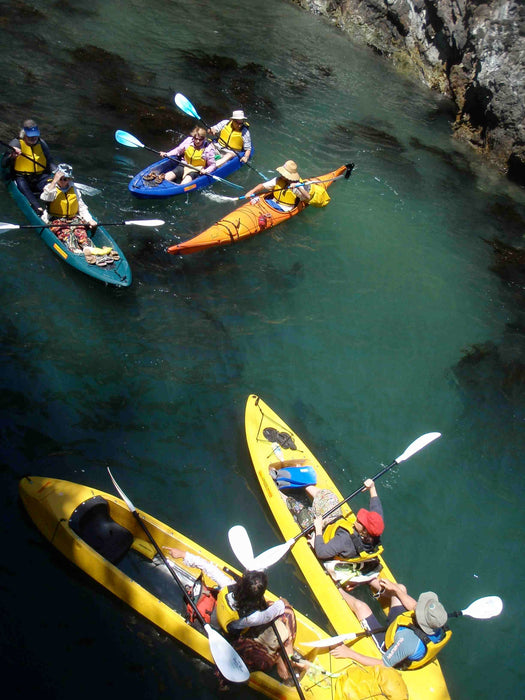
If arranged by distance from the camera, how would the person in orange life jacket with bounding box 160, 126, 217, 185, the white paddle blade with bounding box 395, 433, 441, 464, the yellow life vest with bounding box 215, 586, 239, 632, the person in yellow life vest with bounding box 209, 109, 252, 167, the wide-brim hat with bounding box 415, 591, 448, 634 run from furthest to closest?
the person in yellow life vest with bounding box 209, 109, 252, 167 < the person in orange life jacket with bounding box 160, 126, 217, 185 < the white paddle blade with bounding box 395, 433, 441, 464 < the wide-brim hat with bounding box 415, 591, 448, 634 < the yellow life vest with bounding box 215, 586, 239, 632

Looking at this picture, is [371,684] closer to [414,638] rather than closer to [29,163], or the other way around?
[414,638]

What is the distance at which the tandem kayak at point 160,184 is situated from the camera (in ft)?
31.2

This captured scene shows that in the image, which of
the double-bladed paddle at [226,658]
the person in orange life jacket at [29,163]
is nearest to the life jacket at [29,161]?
the person in orange life jacket at [29,163]

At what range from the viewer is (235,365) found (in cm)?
764

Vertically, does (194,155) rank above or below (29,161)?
above

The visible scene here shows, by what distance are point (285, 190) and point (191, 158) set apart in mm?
1771

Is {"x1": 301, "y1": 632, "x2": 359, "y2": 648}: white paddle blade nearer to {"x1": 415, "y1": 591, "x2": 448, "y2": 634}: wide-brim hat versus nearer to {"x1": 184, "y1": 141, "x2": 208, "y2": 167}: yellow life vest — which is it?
{"x1": 415, "y1": 591, "x2": 448, "y2": 634}: wide-brim hat

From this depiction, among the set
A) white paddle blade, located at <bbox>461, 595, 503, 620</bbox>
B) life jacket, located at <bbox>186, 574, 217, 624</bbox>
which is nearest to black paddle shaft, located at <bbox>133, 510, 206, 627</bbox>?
life jacket, located at <bbox>186, 574, 217, 624</bbox>

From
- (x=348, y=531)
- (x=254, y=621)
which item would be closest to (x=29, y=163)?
(x=348, y=531)

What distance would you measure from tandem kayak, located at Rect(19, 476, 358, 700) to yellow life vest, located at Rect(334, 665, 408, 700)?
28 centimetres

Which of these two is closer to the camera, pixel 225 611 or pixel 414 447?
pixel 225 611

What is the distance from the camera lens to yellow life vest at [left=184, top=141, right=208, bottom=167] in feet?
33.6

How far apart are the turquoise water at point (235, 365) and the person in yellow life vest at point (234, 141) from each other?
0.46m

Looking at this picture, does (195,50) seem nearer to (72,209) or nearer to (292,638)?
(72,209)
